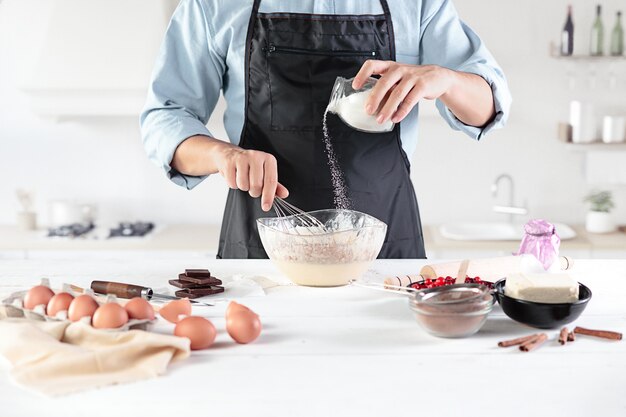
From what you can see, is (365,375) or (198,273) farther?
(198,273)

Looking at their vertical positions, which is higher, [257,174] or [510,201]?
[257,174]

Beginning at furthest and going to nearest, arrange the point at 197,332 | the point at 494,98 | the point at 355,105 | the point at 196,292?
the point at 494,98
the point at 355,105
the point at 196,292
the point at 197,332

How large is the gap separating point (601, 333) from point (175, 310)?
26.9 inches

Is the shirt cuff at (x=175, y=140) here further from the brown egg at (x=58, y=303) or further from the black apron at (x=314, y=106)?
the brown egg at (x=58, y=303)

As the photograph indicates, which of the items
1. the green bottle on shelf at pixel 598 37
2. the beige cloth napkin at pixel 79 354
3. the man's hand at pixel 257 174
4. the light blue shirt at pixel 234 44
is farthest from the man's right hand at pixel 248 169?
the green bottle on shelf at pixel 598 37

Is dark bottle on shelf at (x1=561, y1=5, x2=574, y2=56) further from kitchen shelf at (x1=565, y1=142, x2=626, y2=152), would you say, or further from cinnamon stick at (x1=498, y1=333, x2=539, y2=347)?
cinnamon stick at (x1=498, y1=333, x2=539, y2=347)

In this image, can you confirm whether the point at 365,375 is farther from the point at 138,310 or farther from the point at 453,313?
the point at 138,310

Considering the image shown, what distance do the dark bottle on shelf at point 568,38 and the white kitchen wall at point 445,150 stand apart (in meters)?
0.11

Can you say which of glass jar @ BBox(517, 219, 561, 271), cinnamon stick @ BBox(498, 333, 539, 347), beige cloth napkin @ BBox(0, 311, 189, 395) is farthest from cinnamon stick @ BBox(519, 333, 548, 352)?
beige cloth napkin @ BBox(0, 311, 189, 395)

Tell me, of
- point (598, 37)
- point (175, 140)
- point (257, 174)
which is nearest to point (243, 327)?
point (257, 174)

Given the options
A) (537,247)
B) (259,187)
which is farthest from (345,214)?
(537,247)

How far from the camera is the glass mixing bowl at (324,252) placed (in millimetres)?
1655

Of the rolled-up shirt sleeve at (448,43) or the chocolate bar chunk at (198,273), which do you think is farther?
the rolled-up shirt sleeve at (448,43)

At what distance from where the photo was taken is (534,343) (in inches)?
51.2
